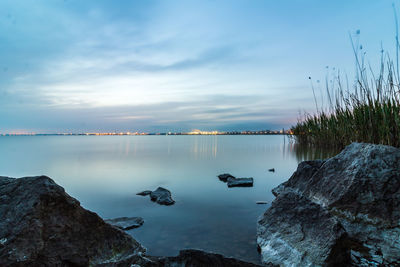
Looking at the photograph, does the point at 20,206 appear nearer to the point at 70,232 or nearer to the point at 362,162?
the point at 70,232

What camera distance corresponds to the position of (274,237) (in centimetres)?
255

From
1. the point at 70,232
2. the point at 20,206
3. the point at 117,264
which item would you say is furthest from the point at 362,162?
the point at 20,206

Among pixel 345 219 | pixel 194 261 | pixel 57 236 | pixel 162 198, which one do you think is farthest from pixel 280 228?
pixel 162 198

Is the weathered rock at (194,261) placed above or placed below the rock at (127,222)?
above

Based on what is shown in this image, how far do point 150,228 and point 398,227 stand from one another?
3.04m

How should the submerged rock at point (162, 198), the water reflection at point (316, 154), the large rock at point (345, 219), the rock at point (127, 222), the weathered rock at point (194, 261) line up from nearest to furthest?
the weathered rock at point (194, 261)
the large rock at point (345, 219)
the rock at point (127, 222)
the submerged rock at point (162, 198)
the water reflection at point (316, 154)

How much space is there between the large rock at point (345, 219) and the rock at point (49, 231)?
1.59m

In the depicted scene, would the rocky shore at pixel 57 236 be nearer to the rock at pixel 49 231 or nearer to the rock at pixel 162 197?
the rock at pixel 49 231

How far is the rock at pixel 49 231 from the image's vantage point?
208 cm

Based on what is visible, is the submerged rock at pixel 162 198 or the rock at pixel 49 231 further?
the submerged rock at pixel 162 198

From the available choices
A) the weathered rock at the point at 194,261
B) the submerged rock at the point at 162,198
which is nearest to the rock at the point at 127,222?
the submerged rock at the point at 162,198

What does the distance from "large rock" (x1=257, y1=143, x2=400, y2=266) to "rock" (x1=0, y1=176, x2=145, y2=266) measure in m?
1.59

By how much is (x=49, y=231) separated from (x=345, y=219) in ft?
10.5

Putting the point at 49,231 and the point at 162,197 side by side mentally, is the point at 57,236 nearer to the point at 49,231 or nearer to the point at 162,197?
the point at 49,231
